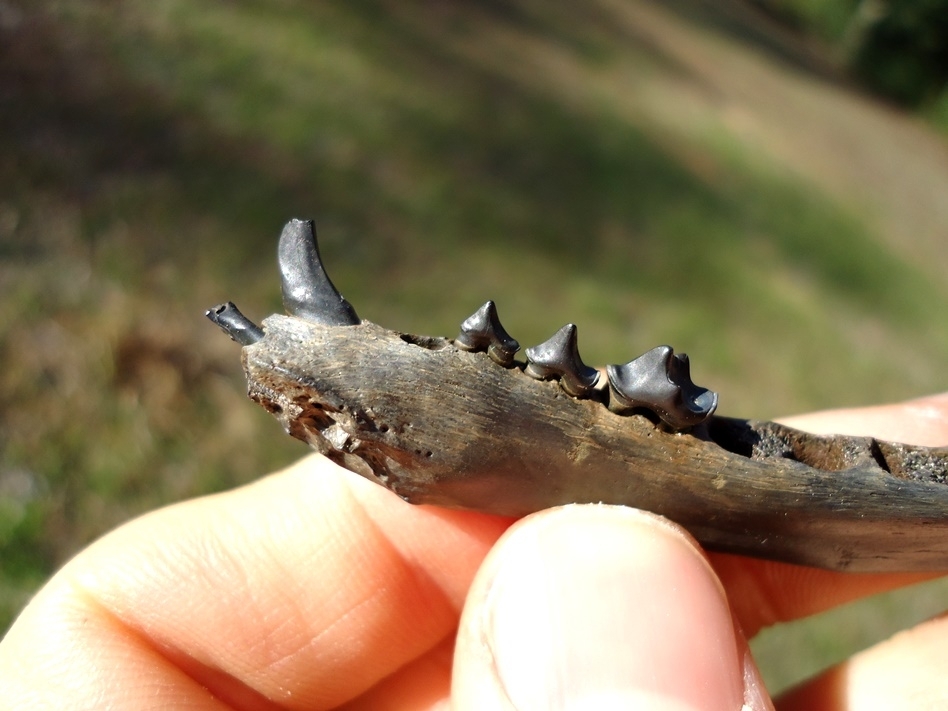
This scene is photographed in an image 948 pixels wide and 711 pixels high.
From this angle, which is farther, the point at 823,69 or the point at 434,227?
the point at 823,69

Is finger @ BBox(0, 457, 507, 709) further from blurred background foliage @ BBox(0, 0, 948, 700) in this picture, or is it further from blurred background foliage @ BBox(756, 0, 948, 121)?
blurred background foliage @ BBox(756, 0, 948, 121)

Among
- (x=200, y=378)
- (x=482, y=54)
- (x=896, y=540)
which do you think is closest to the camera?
(x=896, y=540)

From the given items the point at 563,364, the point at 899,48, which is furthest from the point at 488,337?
the point at 899,48

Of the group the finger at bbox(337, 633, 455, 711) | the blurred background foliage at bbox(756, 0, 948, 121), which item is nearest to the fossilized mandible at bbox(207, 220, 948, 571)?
the finger at bbox(337, 633, 455, 711)

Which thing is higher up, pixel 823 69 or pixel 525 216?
pixel 823 69

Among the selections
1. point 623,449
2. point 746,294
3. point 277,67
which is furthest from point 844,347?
point 623,449

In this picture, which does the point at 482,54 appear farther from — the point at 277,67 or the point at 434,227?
the point at 434,227

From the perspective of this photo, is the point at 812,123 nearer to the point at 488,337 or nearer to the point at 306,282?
the point at 488,337
